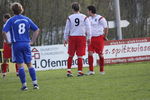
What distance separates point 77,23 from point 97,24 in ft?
3.10

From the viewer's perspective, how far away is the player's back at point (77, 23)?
17.5 m

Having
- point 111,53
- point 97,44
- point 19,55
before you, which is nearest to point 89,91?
point 19,55

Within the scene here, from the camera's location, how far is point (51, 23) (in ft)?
122

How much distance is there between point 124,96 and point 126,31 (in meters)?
27.5

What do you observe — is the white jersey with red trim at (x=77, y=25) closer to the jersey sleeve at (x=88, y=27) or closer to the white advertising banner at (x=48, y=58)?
the jersey sleeve at (x=88, y=27)

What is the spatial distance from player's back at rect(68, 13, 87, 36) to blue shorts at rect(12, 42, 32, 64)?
4.20m

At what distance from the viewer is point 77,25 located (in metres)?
17.6

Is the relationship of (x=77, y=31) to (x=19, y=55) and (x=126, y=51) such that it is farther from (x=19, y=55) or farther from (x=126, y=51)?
(x=126, y=51)

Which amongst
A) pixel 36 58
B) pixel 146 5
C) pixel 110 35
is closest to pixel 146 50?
pixel 36 58

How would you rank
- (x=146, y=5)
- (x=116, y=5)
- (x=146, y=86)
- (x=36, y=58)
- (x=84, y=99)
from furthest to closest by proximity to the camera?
(x=146, y=5), (x=116, y=5), (x=36, y=58), (x=146, y=86), (x=84, y=99)

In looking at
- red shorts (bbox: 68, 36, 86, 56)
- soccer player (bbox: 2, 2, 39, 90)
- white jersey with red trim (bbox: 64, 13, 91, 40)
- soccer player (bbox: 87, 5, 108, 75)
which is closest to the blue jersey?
soccer player (bbox: 2, 2, 39, 90)

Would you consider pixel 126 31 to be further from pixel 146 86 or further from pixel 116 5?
pixel 146 86

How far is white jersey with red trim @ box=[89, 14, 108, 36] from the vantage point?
59.8 ft

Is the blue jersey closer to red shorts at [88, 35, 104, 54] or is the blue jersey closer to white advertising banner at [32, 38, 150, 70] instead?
red shorts at [88, 35, 104, 54]
